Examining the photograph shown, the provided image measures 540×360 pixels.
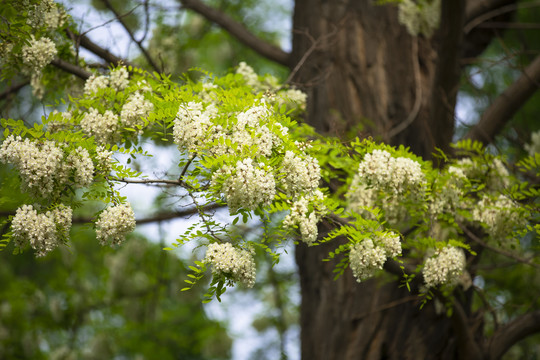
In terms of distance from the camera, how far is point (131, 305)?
995 centimetres

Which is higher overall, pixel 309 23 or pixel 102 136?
pixel 309 23

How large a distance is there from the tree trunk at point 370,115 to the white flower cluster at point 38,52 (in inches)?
83.8

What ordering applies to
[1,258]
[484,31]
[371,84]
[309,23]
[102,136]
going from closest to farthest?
[102,136]
[371,84]
[309,23]
[484,31]
[1,258]

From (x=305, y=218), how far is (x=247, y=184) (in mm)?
534

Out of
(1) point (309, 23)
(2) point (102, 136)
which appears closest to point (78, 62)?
(2) point (102, 136)

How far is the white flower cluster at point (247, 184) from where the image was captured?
9.04ft

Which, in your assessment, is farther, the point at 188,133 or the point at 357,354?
the point at 357,354

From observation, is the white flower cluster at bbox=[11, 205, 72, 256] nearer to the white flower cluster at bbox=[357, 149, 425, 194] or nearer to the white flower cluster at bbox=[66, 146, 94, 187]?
the white flower cluster at bbox=[66, 146, 94, 187]

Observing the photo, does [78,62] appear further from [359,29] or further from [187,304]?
[187,304]

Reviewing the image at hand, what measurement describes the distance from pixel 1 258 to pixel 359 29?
907 cm

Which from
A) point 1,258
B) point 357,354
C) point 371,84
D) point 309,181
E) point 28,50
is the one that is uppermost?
point 1,258

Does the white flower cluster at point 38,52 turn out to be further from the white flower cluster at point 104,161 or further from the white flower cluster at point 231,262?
the white flower cluster at point 231,262

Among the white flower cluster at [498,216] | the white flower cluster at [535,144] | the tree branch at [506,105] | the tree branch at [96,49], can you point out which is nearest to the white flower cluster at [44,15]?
the tree branch at [96,49]

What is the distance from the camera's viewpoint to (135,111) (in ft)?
11.2
